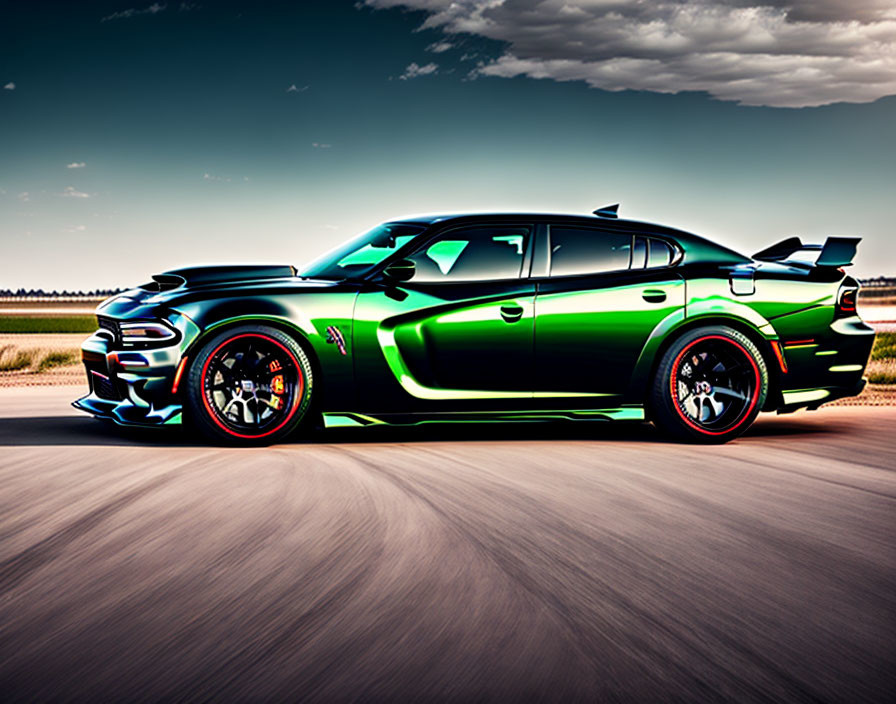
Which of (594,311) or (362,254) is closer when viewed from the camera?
(594,311)

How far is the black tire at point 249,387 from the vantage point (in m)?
6.14

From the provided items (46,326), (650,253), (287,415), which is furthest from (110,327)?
(46,326)

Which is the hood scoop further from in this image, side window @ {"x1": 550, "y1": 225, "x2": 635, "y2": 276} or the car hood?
side window @ {"x1": 550, "y1": 225, "x2": 635, "y2": 276}

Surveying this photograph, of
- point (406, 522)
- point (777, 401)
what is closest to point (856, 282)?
point (777, 401)

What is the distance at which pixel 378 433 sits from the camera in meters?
7.19

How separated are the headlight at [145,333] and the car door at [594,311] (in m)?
2.44

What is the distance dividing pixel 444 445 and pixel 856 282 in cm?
329

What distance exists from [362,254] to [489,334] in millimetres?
1170

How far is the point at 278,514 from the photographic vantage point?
14.3 ft

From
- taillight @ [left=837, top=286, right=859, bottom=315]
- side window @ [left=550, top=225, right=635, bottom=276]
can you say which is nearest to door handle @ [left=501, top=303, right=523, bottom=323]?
side window @ [left=550, top=225, right=635, bottom=276]

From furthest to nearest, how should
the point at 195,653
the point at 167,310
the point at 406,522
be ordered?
the point at 167,310, the point at 406,522, the point at 195,653

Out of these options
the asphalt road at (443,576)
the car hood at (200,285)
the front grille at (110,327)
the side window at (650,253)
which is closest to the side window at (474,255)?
the car hood at (200,285)

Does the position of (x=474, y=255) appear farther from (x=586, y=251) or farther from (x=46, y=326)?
(x=46, y=326)

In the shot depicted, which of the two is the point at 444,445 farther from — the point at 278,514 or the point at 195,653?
the point at 195,653
